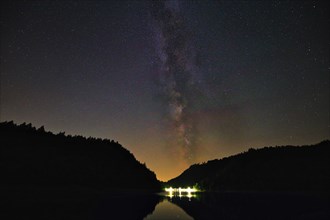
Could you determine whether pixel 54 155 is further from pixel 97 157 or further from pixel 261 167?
pixel 261 167

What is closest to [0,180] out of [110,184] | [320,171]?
[110,184]

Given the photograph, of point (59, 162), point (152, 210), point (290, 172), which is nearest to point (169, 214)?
point (152, 210)

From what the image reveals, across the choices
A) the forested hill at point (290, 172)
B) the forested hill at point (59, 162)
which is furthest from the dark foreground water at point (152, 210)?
the forested hill at point (290, 172)

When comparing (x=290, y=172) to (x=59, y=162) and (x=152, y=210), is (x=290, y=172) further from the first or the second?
(x=152, y=210)

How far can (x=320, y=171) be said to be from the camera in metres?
148

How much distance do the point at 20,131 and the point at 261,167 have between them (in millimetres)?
124403

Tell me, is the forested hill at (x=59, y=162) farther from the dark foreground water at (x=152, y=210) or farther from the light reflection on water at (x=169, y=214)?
the light reflection on water at (x=169, y=214)

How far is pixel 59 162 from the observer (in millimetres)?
113312

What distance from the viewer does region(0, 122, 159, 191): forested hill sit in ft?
310

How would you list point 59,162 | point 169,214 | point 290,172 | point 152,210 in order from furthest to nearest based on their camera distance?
point 290,172
point 59,162
point 152,210
point 169,214

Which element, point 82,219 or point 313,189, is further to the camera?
point 313,189

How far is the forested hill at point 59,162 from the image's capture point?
94500mm

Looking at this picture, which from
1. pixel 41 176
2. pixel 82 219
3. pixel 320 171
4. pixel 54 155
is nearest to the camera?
pixel 82 219

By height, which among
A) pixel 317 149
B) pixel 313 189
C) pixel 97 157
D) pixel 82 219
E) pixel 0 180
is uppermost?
pixel 317 149
